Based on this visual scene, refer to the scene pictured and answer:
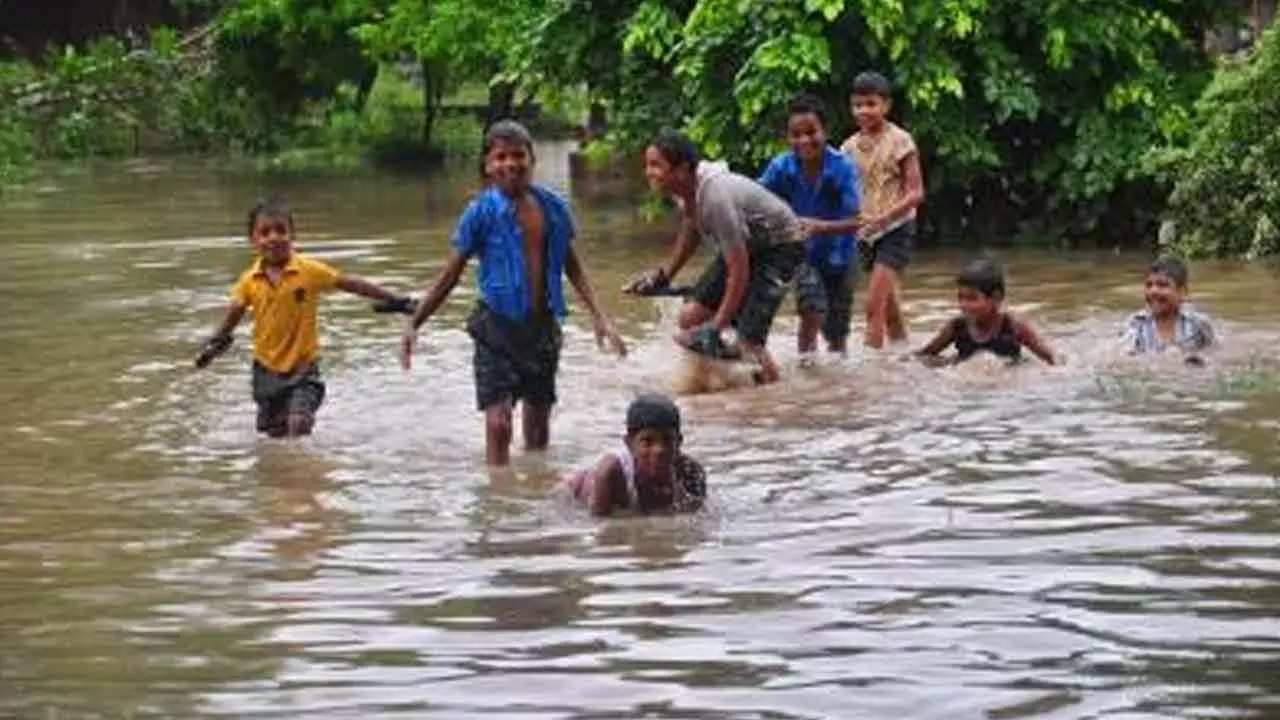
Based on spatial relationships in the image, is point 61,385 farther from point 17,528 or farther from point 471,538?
point 471,538

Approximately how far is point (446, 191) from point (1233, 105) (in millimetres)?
13527

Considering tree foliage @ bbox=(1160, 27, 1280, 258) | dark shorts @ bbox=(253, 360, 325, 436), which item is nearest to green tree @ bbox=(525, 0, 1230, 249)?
tree foliage @ bbox=(1160, 27, 1280, 258)

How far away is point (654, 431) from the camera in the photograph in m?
8.31

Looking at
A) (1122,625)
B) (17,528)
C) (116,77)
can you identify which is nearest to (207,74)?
(116,77)

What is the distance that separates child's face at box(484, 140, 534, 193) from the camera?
31.4 feet

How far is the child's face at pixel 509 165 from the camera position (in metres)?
9.57

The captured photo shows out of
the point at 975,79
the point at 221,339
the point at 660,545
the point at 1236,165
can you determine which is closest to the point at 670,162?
the point at 221,339

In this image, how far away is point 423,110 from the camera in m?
37.9

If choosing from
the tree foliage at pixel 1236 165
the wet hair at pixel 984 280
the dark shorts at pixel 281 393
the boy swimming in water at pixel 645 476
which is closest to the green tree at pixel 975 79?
the tree foliage at pixel 1236 165

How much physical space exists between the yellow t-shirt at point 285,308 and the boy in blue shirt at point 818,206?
265cm

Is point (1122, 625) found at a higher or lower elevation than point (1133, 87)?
lower

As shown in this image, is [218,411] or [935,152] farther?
[935,152]

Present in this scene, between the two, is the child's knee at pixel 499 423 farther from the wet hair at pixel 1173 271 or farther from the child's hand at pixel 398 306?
the wet hair at pixel 1173 271

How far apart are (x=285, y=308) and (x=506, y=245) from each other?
4.76 feet
